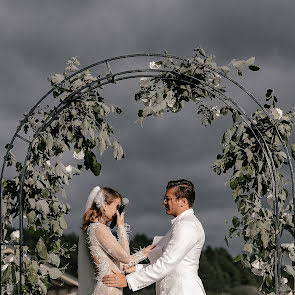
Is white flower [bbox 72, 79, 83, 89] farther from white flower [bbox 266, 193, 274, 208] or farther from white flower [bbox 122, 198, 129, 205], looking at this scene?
white flower [bbox 266, 193, 274, 208]

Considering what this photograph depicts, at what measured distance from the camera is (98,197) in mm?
4418

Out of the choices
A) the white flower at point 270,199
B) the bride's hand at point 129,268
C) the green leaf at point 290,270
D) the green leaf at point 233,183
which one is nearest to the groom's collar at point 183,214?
the bride's hand at point 129,268

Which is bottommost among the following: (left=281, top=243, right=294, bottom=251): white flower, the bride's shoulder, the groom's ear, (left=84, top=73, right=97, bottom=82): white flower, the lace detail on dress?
the lace detail on dress

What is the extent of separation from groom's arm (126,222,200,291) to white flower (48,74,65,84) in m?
2.19

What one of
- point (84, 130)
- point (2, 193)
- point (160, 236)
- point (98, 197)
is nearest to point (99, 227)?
point (98, 197)

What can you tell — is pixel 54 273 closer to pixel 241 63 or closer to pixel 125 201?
pixel 125 201

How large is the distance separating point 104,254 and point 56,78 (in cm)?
213

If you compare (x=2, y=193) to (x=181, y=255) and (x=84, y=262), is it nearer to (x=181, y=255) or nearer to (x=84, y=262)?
(x=84, y=262)

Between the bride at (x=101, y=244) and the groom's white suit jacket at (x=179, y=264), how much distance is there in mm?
152

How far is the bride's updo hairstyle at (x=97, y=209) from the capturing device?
4.43m

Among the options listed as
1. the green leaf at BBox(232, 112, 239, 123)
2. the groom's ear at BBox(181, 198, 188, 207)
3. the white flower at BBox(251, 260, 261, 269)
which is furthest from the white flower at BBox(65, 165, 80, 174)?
the groom's ear at BBox(181, 198, 188, 207)

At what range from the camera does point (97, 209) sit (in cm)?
446

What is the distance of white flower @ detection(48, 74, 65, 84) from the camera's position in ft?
19.4

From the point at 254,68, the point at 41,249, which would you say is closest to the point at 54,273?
the point at 41,249
